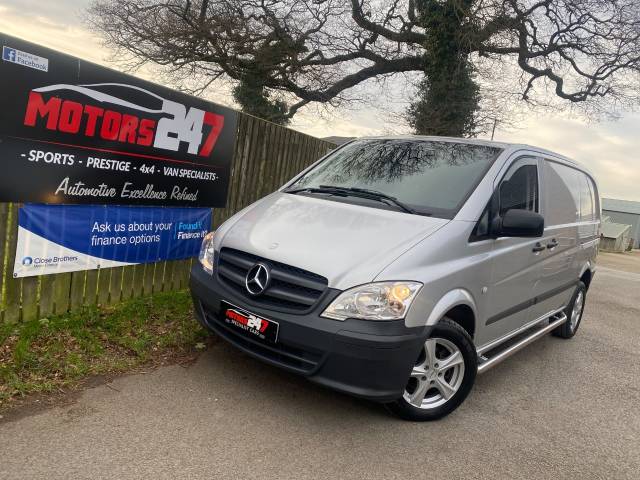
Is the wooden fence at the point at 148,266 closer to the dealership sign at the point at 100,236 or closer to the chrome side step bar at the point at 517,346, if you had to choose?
the dealership sign at the point at 100,236

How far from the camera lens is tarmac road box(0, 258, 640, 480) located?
9.18 feet

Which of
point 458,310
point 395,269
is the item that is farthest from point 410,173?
point 395,269

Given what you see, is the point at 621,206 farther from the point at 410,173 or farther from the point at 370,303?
the point at 370,303

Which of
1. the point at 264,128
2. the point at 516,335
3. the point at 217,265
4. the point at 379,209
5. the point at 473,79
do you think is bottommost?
the point at 516,335

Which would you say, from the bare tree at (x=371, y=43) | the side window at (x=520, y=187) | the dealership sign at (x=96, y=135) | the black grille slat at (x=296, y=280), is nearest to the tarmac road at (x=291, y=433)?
the black grille slat at (x=296, y=280)

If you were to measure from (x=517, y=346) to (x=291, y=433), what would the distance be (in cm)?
224

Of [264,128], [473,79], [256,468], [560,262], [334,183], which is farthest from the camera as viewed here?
[473,79]

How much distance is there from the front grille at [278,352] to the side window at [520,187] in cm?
193

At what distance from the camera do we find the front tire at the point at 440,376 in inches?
136

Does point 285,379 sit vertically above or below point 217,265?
below

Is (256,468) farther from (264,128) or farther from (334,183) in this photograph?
(264,128)

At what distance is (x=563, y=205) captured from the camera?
516 centimetres

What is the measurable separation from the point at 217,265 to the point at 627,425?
3.33 m

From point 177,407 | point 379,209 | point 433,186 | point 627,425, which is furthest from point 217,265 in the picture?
point 627,425
